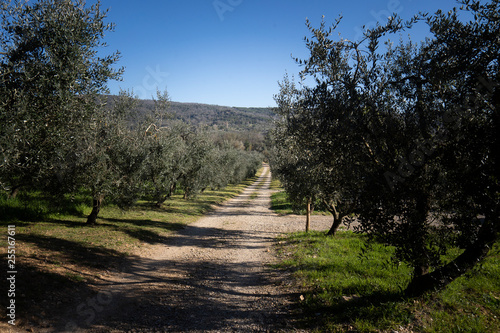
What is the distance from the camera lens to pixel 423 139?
5.64m

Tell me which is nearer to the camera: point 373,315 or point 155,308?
point 373,315

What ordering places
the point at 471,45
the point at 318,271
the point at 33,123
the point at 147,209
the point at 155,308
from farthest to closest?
the point at 147,209 < the point at 318,271 < the point at 33,123 < the point at 155,308 < the point at 471,45

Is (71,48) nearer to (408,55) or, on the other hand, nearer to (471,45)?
(408,55)

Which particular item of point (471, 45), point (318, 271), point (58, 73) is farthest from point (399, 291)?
point (58, 73)

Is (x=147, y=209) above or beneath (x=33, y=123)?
beneath

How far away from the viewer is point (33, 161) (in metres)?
8.23

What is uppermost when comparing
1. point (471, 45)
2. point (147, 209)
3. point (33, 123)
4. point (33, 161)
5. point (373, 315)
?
point (471, 45)

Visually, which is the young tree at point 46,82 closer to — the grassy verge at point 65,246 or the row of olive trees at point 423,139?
the grassy verge at point 65,246

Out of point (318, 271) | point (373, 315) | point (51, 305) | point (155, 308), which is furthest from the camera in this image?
point (318, 271)

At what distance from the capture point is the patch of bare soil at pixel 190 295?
20.4 ft

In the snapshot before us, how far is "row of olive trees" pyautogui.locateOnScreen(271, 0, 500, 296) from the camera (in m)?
4.91

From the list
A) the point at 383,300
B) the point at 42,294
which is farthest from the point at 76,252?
the point at 383,300

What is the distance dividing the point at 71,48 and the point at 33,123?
2.87 metres

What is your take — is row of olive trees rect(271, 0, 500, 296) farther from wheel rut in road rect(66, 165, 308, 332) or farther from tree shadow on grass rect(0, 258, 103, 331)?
tree shadow on grass rect(0, 258, 103, 331)
